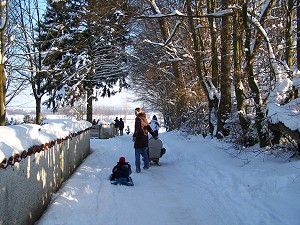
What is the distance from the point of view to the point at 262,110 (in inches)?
354

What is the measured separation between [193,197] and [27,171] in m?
3.32

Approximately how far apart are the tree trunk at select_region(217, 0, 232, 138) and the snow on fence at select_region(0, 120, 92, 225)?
7.06 meters

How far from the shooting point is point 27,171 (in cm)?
448

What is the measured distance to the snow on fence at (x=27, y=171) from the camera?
12.0 ft

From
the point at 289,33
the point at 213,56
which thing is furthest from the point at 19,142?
→ the point at 213,56

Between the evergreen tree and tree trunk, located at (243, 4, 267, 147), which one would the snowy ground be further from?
the evergreen tree

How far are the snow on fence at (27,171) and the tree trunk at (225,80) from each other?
7.06 m

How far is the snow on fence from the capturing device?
144 inches

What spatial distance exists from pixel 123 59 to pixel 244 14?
1949cm

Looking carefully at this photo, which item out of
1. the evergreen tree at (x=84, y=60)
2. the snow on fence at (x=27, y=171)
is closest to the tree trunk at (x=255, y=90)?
the snow on fence at (x=27, y=171)

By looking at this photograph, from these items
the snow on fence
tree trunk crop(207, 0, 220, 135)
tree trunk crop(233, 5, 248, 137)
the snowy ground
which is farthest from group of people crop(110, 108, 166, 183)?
tree trunk crop(207, 0, 220, 135)

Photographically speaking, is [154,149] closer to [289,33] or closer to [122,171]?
[122,171]

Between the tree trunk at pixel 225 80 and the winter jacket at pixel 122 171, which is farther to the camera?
the tree trunk at pixel 225 80

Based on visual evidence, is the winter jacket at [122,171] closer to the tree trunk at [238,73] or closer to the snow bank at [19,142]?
the snow bank at [19,142]
